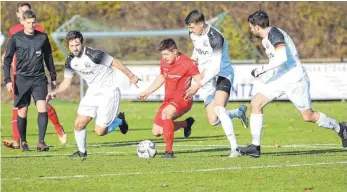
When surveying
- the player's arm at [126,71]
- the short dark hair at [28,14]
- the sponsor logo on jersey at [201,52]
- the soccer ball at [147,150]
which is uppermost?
the short dark hair at [28,14]

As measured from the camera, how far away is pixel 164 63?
15461 mm

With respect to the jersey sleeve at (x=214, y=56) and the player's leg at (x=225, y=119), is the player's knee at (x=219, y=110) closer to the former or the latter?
the player's leg at (x=225, y=119)

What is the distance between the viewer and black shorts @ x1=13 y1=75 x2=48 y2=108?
668 inches

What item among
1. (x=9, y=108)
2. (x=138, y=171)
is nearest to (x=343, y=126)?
(x=138, y=171)

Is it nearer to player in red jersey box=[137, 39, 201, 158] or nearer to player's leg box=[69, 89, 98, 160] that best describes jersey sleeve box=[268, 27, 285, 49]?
player in red jersey box=[137, 39, 201, 158]

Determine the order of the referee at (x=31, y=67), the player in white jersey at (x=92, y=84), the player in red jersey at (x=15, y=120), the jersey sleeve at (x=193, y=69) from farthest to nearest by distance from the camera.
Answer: the player in red jersey at (x=15, y=120) → the referee at (x=31, y=67) → the jersey sleeve at (x=193, y=69) → the player in white jersey at (x=92, y=84)

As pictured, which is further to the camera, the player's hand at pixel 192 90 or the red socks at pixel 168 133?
the red socks at pixel 168 133

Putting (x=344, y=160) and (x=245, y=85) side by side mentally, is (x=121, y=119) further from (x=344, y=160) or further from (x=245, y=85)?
(x=245, y=85)

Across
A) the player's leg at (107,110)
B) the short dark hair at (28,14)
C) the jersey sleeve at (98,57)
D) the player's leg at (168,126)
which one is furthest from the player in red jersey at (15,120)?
the player's leg at (168,126)

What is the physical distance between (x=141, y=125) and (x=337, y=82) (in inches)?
395

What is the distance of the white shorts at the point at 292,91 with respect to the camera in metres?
14.7

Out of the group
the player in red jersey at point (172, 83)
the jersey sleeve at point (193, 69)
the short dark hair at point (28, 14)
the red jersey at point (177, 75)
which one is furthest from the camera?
the short dark hair at point (28, 14)

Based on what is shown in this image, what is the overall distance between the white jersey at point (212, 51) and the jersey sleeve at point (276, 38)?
3.24 feet

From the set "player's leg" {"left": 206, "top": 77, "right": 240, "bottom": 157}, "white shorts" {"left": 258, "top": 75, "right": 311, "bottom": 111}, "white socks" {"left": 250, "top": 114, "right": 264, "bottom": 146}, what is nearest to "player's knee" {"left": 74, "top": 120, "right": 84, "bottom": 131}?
"player's leg" {"left": 206, "top": 77, "right": 240, "bottom": 157}
